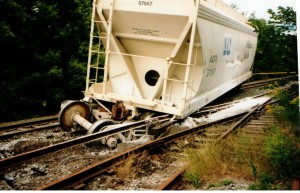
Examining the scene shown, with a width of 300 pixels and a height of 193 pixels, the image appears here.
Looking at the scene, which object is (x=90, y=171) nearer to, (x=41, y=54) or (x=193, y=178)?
(x=193, y=178)

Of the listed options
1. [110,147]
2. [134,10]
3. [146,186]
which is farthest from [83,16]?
[146,186]

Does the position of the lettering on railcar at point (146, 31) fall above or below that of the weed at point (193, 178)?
above

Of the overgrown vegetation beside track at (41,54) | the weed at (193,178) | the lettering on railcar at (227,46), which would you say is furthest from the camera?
the overgrown vegetation beside track at (41,54)

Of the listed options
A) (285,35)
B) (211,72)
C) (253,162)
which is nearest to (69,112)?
(211,72)

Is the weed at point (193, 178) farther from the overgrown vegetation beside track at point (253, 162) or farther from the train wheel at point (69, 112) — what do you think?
the train wheel at point (69, 112)

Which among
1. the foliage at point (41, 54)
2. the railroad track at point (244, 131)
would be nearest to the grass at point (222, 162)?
the railroad track at point (244, 131)

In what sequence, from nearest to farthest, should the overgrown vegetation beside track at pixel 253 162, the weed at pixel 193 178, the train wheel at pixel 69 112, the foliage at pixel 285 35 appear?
the overgrown vegetation beside track at pixel 253 162 → the weed at pixel 193 178 → the foliage at pixel 285 35 → the train wheel at pixel 69 112

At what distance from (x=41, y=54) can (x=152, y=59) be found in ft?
15.4

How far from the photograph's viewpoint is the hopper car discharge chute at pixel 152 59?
21.2ft

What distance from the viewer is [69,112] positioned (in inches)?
283

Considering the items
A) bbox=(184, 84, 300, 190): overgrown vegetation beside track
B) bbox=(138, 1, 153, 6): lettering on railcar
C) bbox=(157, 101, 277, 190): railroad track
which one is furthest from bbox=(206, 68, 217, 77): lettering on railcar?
bbox=(138, 1, 153, 6): lettering on railcar

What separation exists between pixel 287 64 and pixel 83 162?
4.62 m

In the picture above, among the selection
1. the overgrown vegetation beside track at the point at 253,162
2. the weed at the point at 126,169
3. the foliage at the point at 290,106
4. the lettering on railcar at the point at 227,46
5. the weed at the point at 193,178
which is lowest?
the weed at the point at 126,169

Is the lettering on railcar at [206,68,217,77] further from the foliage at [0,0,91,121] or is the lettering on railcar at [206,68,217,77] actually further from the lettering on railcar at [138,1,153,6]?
the foliage at [0,0,91,121]
